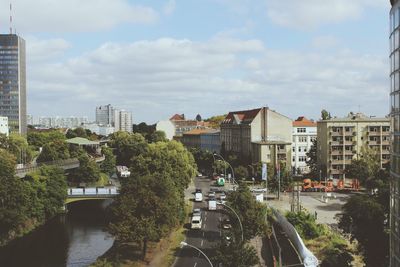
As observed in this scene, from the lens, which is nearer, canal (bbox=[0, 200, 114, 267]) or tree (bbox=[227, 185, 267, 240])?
tree (bbox=[227, 185, 267, 240])

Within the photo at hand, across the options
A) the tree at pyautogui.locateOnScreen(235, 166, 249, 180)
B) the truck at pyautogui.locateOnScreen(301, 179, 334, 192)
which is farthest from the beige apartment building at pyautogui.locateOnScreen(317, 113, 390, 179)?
the tree at pyautogui.locateOnScreen(235, 166, 249, 180)

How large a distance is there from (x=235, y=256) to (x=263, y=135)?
8028cm

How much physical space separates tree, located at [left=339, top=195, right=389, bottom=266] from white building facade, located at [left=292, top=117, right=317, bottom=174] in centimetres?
7880

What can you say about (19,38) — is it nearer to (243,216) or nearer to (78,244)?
(78,244)

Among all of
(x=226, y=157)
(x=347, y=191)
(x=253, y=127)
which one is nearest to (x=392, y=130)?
(x=347, y=191)

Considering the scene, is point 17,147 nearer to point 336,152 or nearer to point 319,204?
point 336,152

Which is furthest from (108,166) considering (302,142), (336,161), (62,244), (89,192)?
(62,244)

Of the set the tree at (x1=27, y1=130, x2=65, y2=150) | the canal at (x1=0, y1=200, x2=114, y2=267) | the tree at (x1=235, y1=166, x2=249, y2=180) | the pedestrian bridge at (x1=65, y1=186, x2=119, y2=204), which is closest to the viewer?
the canal at (x1=0, y1=200, x2=114, y2=267)

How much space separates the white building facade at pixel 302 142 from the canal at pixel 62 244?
5513 centimetres

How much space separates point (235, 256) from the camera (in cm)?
3806

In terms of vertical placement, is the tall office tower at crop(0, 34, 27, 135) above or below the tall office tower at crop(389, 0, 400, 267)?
above

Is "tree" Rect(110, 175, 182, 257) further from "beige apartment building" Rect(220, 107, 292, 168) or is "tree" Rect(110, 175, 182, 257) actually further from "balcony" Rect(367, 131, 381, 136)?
"balcony" Rect(367, 131, 381, 136)

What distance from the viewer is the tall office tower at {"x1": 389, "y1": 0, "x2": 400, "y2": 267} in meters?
22.4

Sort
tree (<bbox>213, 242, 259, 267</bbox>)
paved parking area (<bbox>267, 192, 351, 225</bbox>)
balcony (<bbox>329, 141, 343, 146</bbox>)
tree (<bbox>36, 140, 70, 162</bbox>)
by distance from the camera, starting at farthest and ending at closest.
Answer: tree (<bbox>36, 140, 70, 162</bbox>) < balcony (<bbox>329, 141, 343, 146</bbox>) < paved parking area (<bbox>267, 192, 351, 225</bbox>) < tree (<bbox>213, 242, 259, 267</bbox>)
